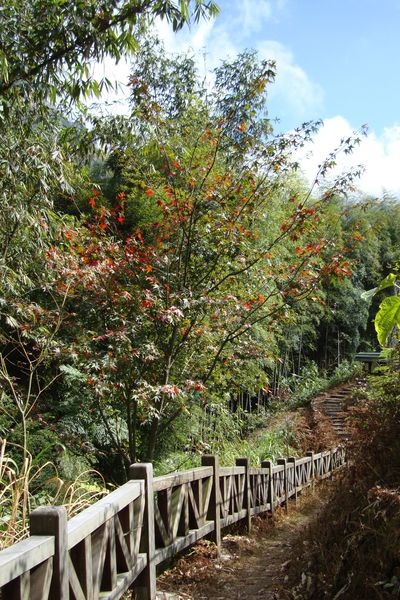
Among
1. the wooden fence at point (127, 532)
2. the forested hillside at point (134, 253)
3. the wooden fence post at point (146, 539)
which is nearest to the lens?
the wooden fence at point (127, 532)

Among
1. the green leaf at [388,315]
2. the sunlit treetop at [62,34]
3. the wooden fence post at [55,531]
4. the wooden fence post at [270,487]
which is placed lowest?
the wooden fence post at [270,487]

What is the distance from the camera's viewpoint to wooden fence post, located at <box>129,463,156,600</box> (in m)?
3.39

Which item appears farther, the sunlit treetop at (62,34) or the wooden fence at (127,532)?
the sunlit treetop at (62,34)

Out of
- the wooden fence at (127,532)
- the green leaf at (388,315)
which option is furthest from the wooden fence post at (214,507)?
the green leaf at (388,315)

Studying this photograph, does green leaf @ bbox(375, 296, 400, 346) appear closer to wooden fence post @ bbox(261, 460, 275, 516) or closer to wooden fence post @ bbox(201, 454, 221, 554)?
wooden fence post @ bbox(201, 454, 221, 554)

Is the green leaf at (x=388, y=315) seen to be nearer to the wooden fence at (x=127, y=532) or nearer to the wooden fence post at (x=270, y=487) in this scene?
the wooden fence at (x=127, y=532)

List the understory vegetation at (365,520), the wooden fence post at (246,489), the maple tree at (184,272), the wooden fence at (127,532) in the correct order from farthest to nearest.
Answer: the wooden fence post at (246,489), the maple tree at (184,272), the understory vegetation at (365,520), the wooden fence at (127,532)

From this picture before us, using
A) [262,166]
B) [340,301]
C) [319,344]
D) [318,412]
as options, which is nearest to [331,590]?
[262,166]

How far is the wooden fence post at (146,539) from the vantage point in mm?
3393

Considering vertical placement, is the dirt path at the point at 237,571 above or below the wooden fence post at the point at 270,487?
below

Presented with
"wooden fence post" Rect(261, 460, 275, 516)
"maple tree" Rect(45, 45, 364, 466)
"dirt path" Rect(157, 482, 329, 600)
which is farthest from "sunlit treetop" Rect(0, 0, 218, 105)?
"wooden fence post" Rect(261, 460, 275, 516)

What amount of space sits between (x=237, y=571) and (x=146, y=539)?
1.63 metres

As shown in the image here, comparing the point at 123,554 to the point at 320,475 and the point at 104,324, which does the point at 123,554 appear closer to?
the point at 104,324

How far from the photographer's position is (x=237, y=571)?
4.76 metres
